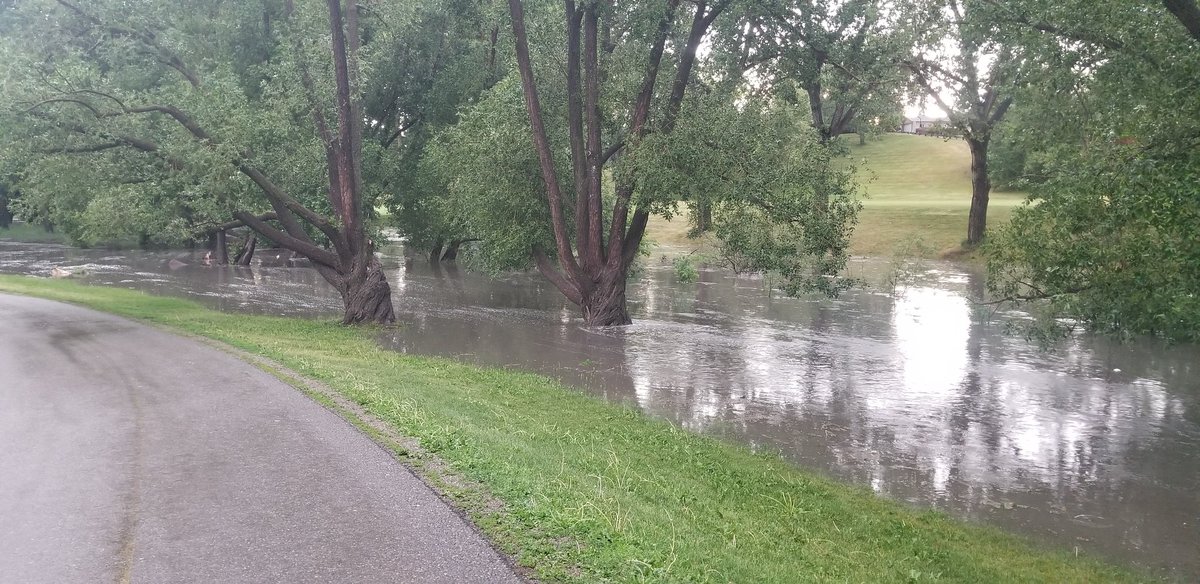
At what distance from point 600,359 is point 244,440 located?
1221 centimetres

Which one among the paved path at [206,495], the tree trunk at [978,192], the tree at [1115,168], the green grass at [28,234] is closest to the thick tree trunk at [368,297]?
the paved path at [206,495]

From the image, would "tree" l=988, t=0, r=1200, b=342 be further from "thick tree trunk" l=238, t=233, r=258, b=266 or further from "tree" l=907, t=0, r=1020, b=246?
"thick tree trunk" l=238, t=233, r=258, b=266

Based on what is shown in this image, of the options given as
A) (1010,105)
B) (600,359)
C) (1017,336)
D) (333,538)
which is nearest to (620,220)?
(600,359)

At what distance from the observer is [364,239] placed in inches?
997

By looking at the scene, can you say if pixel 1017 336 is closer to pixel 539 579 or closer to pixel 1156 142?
pixel 1156 142

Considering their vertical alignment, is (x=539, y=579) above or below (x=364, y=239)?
below

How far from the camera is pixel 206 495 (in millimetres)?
8102

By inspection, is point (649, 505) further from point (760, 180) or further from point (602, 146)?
point (602, 146)

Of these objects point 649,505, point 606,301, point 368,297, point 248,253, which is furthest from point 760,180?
point 248,253

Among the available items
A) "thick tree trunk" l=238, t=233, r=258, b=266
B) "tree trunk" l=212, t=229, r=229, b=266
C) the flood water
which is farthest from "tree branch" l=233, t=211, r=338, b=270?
"tree trunk" l=212, t=229, r=229, b=266

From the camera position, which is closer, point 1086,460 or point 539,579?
point 539,579

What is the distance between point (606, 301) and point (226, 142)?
11.0 m

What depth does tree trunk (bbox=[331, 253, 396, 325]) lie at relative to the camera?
2548 cm

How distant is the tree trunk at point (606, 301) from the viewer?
2645 centimetres
